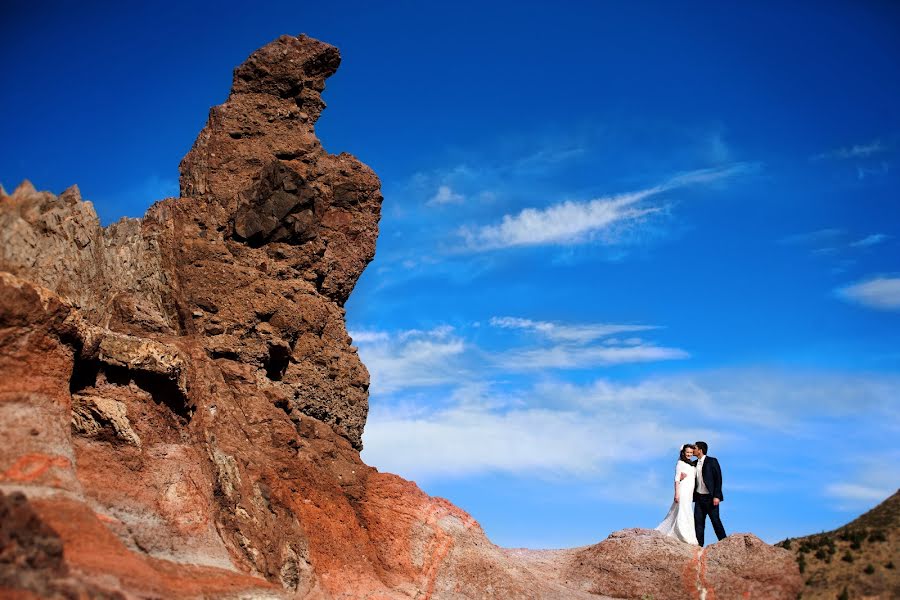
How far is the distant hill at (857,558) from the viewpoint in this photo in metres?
27.1

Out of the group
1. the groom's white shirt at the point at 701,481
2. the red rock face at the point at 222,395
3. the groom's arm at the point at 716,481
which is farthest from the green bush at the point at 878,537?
the red rock face at the point at 222,395

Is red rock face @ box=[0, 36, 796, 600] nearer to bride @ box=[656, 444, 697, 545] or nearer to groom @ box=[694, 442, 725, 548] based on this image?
bride @ box=[656, 444, 697, 545]

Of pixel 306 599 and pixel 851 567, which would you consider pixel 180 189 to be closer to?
pixel 306 599

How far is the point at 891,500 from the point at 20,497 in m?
27.3

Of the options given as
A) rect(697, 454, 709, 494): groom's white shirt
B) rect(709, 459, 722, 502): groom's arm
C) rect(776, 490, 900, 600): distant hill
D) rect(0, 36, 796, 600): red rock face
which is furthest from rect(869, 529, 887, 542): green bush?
rect(0, 36, 796, 600): red rock face

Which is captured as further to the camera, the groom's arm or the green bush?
the groom's arm

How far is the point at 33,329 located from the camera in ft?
75.3

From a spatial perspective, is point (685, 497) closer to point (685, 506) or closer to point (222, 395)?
point (685, 506)

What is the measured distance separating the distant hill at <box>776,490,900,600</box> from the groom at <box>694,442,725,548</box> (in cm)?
265

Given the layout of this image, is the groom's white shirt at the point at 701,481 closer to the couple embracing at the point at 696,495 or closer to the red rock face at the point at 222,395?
the couple embracing at the point at 696,495

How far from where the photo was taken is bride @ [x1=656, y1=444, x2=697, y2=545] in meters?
32.6

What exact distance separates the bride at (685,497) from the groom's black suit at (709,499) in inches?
9.7

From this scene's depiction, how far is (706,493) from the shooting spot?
32.4 m

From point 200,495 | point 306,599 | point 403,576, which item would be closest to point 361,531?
point 403,576
